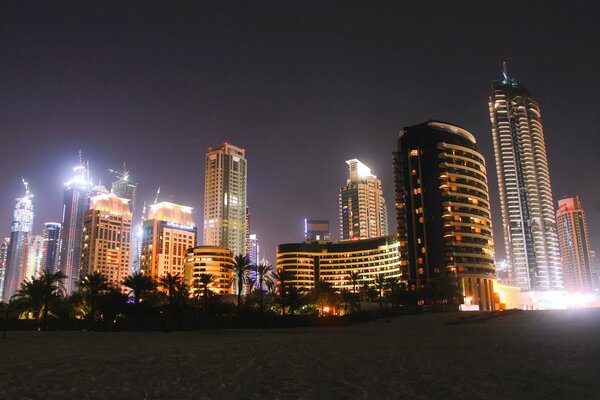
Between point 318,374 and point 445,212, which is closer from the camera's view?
point 318,374

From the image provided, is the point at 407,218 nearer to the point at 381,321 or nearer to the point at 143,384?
the point at 381,321

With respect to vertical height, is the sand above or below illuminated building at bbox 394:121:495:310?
below

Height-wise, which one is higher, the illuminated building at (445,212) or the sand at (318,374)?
the illuminated building at (445,212)

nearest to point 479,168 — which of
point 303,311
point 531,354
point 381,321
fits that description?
point 303,311

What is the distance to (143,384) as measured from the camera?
16688mm

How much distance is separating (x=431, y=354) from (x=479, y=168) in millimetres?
152521

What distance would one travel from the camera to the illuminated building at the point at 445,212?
14964 centimetres

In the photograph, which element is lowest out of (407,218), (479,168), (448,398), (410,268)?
(448,398)

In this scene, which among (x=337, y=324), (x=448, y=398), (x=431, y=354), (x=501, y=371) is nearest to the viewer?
(x=448, y=398)

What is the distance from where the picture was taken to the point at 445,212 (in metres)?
153

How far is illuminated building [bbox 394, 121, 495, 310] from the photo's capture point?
150m

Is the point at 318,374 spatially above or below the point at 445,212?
below

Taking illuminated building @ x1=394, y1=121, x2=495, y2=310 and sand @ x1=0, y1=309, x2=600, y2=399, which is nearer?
sand @ x1=0, y1=309, x2=600, y2=399

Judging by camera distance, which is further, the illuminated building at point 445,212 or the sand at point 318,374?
the illuminated building at point 445,212
